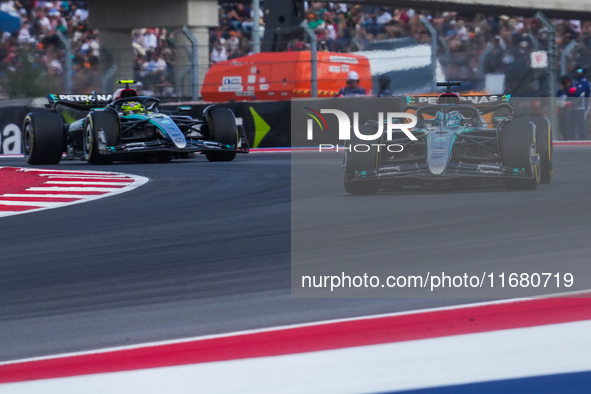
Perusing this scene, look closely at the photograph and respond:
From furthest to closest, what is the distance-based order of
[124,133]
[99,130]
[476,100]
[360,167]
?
[124,133]
[99,130]
[476,100]
[360,167]

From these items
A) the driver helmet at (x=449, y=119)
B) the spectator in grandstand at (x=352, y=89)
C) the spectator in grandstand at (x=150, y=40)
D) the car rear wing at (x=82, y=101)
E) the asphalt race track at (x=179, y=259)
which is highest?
the spectator in grandstand at (x=150, y=40)

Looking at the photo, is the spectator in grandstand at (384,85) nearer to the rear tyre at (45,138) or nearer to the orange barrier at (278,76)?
the orange barrier at (278,76)

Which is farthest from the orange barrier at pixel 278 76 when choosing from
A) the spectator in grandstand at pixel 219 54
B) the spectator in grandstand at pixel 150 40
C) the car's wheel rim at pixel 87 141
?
the spectator in grandstand at pixel 150 40

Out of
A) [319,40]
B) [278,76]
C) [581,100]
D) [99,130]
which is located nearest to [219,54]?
[278,76]

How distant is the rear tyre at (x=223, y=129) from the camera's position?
12.6m

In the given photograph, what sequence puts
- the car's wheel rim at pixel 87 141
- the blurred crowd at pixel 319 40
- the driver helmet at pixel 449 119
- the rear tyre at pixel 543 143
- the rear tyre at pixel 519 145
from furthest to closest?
the blurred crowd at pixel 319 40, the car's wheel rim at pixel 87 141, the rear tyre at pixel 543 143, the driver helmet at pixel 449 119, the rear tyre at pixel 519 145

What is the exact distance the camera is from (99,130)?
38.8ft

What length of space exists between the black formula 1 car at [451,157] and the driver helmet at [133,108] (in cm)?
529

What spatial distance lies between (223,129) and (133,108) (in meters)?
1.16

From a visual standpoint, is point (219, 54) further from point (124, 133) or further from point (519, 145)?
point (519, 145)

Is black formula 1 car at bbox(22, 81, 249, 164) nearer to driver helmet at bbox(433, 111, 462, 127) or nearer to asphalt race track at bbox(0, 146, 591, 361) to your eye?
asphalt race track at bbox(0, 146, 591, 361)

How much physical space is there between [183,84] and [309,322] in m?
13.3

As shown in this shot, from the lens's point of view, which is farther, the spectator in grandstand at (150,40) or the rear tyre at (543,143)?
the spectator in grandstand at (150,40)

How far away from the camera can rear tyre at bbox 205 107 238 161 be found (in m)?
12.6
